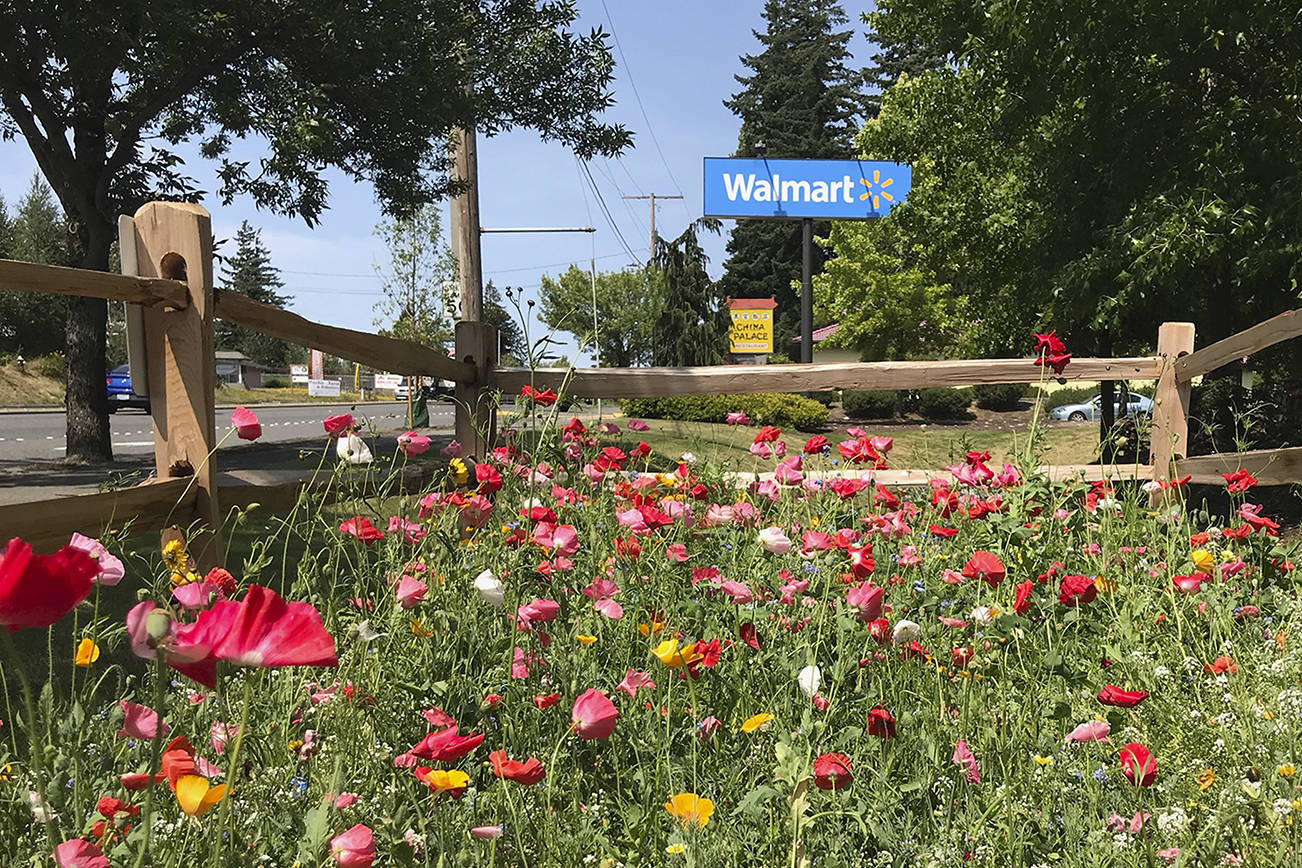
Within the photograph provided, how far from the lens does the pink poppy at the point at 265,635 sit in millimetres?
769

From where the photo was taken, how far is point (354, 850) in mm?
1067

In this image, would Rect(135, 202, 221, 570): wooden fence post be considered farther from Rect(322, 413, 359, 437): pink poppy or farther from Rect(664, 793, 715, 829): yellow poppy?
Rect(664, 793, 715, 829): yellow poppy

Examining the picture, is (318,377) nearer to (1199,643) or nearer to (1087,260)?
(1087,260)

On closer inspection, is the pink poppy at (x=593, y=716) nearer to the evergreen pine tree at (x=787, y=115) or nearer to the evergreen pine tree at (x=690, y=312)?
the evergreen pine tree at (x=690, y=312)

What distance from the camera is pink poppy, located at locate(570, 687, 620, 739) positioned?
4.34 feet

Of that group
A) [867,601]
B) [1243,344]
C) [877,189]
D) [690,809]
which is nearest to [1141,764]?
[867,601]

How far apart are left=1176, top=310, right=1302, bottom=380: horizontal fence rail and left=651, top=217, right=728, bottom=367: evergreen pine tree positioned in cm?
2723

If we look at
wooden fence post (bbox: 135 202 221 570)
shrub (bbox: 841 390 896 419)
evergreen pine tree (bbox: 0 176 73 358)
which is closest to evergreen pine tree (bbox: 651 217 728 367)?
shrub (bbox: 841 390 896 419)

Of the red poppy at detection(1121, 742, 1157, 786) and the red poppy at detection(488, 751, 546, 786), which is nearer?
the red poppy at detection(488, 751, 546, 786)

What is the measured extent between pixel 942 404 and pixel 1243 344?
96.0 ft

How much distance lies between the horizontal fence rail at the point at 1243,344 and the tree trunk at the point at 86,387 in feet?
46.0

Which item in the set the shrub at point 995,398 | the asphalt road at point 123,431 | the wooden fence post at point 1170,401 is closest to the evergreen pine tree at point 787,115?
the shrub at point 995,398

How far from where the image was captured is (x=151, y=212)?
112 inches

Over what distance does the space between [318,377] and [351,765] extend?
Result: 62.2 meters
